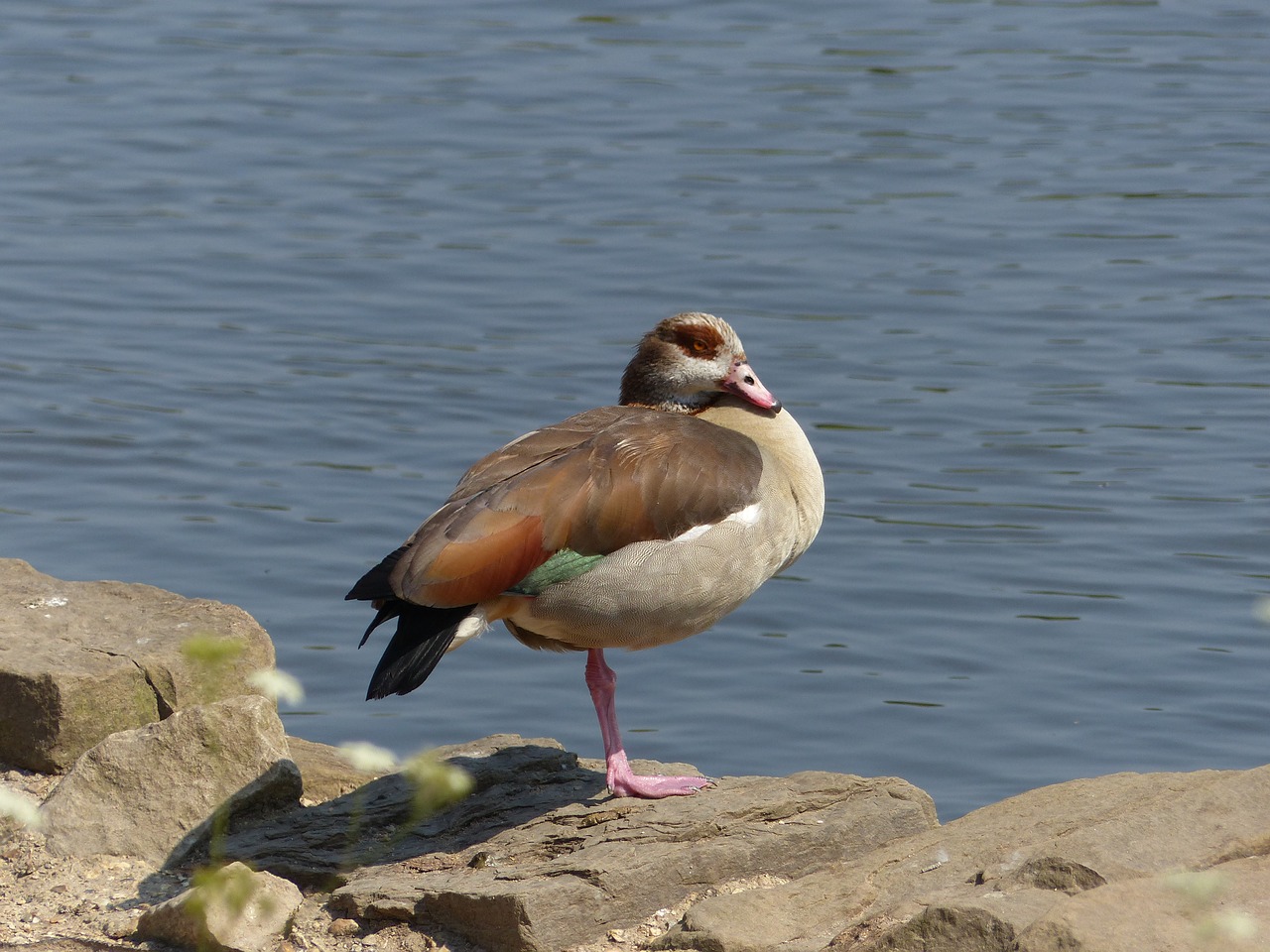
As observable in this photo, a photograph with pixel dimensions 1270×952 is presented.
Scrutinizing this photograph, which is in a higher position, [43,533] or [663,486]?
[663,486]

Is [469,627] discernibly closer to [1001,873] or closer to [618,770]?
[618,770]

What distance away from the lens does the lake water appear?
8.25 m

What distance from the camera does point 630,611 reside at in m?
5.53

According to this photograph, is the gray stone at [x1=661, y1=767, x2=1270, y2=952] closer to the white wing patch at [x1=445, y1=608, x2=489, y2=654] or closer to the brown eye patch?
the white wing patch at [x1=445, y1=608, x2=489, y2=654]

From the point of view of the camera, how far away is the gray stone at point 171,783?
5484 mm

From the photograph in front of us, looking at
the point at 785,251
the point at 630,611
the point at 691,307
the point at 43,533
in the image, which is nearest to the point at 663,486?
the point at 630,611

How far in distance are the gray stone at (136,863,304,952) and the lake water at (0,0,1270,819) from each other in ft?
9.01

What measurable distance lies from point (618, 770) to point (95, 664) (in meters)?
1.73

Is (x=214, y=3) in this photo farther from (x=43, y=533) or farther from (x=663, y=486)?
(x=663, y=486)

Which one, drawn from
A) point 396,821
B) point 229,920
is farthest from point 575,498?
point 229,920

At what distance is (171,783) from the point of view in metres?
5.58

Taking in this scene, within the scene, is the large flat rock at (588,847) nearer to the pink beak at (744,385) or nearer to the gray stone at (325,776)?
the gray stone at (325,776)

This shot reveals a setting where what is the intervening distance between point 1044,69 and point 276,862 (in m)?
13.0

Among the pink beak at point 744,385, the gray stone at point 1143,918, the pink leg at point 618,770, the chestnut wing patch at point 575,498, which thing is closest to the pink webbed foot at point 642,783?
the pink leg at point 618,770
